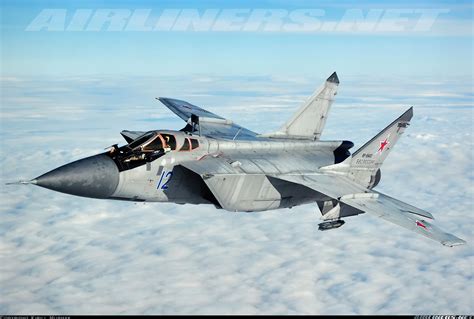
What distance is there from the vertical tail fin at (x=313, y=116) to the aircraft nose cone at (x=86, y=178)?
320 inches

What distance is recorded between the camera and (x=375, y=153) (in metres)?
20.6

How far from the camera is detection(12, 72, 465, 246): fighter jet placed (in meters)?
16.2

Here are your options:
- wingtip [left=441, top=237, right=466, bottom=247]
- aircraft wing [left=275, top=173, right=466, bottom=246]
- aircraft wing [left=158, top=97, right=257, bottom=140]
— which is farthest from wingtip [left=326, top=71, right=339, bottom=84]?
wingtip [left=441, top=237, right=466, bottom=247]

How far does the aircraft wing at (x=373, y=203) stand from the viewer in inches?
630

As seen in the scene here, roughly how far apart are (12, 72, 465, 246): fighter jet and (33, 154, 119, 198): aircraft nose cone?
0.09 ft

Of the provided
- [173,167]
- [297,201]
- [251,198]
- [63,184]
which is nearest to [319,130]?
[297,201]

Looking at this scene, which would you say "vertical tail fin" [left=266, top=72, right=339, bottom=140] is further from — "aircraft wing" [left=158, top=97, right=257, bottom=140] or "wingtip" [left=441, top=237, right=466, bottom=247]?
A: "wingtip" [left=441, top=237, right=466, bottom=247]

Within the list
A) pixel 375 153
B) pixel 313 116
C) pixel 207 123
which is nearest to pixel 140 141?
pixel 207 123

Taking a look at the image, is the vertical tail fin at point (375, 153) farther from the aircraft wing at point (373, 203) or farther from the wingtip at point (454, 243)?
the wingtip at point (454, 243)

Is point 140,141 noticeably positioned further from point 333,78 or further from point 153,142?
point 333,78

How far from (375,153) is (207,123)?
7399 mm

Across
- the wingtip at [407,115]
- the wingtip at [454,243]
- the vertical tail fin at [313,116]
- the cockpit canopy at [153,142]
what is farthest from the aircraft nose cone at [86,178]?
the wingtip at [407,115]

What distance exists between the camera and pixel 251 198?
1766 cm

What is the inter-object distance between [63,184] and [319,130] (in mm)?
12131
